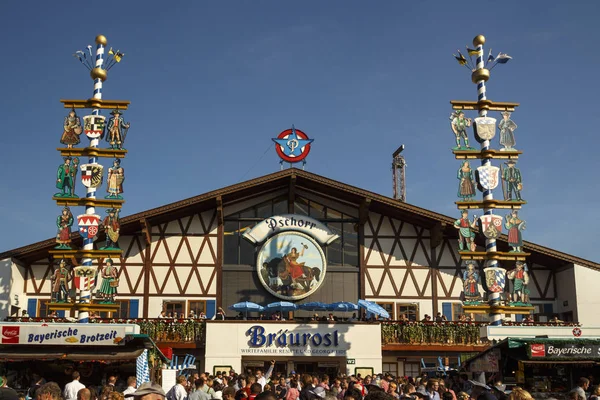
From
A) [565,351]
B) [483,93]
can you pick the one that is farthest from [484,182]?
[565,351]

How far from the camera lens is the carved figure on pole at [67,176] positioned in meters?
25.7

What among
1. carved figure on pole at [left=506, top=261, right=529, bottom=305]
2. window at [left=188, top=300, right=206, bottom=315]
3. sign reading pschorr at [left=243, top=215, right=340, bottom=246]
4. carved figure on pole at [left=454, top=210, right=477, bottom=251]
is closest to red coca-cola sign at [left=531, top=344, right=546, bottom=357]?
carved figure on pole at [left=506, top=261, right=529, bottom=305]

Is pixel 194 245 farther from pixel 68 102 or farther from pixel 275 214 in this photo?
pixel 68 102

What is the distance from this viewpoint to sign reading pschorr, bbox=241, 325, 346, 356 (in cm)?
3050

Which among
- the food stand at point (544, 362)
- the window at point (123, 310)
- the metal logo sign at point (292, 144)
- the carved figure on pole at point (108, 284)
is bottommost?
the food stand at point (544, 362)

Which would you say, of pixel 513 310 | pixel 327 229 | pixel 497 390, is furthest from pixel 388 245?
pixel 497 390

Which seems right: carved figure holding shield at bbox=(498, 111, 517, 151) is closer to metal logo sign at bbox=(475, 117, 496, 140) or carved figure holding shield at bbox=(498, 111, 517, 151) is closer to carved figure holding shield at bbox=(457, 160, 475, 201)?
metal logo sign at bbox=(475, 117, 496, 140)

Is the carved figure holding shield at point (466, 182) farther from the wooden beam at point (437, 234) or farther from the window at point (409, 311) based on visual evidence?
the window at point (409, 311)

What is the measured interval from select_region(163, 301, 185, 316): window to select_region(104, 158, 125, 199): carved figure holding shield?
28.5 ft

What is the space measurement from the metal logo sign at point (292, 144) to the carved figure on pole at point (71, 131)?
10.7 m

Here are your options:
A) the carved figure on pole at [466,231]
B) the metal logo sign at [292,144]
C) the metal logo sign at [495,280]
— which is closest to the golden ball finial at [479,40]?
the carved figure on pole at [466,231]

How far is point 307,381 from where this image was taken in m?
14.7

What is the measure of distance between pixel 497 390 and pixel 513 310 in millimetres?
10548

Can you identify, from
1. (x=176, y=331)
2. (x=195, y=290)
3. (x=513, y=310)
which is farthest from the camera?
(x=195, y=290)
